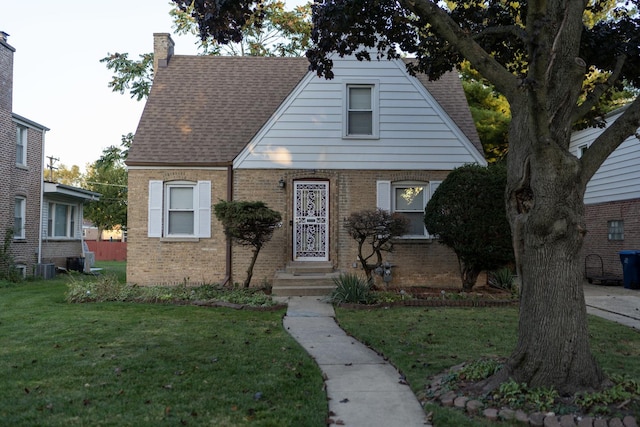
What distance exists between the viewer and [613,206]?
17188 mm

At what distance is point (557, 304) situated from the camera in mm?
4660

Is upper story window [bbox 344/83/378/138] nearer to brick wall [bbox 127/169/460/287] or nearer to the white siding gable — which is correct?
the white siding gable

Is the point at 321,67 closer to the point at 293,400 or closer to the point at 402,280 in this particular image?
the point at 293,400

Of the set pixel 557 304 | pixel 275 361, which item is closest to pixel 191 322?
pixel 275 361

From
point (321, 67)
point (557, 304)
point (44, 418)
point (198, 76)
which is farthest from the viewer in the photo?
point (198, 76)

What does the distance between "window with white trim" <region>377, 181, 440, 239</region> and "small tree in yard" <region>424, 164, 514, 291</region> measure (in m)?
2.06

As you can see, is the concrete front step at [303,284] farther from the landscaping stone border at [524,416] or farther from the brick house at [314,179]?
the landscaping stone border at [524,416]

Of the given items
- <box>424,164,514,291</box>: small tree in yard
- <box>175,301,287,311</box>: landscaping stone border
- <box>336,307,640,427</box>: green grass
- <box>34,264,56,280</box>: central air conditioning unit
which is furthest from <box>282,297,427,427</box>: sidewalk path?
<box>34,264,56,280</box>: central air conditioning unit

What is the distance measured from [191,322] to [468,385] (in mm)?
4926

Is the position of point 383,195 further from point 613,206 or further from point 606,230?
point 606,230

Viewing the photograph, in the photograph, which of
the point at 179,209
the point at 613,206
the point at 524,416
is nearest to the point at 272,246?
the point at 179,209

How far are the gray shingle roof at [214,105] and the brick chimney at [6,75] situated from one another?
599 cm

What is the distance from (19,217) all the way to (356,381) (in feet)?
58.3

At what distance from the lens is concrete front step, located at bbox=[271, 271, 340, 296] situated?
1185cm
